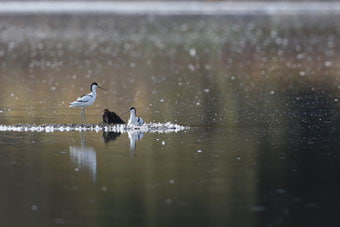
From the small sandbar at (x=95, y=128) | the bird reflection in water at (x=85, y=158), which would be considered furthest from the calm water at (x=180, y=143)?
the small sandbar at (x=95, y=128)

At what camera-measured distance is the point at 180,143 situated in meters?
16.0

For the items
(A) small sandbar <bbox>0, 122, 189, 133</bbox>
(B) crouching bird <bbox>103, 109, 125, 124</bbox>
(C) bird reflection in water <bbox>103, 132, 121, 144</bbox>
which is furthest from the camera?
(B) crouching bird <bbox>103, 109, 125, 124</bbox>

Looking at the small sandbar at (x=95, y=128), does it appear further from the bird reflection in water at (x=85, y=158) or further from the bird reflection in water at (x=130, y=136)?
the bird reflection in water at (x=85, y=158)

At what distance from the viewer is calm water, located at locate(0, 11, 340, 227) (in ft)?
37.2

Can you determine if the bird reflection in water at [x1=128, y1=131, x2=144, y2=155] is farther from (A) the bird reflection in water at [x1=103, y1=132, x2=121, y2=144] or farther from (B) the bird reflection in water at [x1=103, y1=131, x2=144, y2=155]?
(A) the bird reflection in water at [x1=103, y1=132, x2=121, y2=144]

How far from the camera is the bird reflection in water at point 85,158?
45.4 ft

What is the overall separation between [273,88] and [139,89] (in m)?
3.42

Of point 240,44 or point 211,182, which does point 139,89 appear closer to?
point 211,182

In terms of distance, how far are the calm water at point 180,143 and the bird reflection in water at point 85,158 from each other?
17mm

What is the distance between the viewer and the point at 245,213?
36.4 feet

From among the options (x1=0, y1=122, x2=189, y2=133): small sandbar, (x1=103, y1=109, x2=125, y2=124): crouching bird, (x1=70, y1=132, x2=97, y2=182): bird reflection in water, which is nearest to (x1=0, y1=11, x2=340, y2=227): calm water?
(x1=70, y1=132, x2=97, y2=182): bird reflection in water

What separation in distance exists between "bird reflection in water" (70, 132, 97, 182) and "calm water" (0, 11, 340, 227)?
0.06ft

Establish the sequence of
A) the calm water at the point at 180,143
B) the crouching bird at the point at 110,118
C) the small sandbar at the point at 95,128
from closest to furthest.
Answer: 1. the calm water at the point at 180,143
2. the small sandbar at the point at 95,128
3. the crouching bird at the point at 110,118

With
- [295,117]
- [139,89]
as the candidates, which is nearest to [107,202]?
[295,117]
